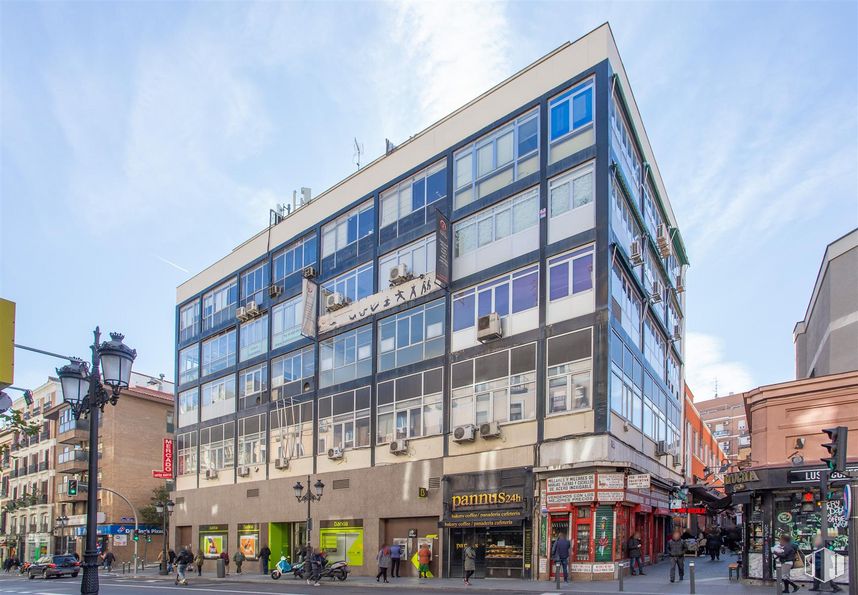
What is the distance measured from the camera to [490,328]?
29.0 metres

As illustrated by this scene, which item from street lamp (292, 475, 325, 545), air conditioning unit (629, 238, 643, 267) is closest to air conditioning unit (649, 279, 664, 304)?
air conditioning unit (629, 238, 643, 267)

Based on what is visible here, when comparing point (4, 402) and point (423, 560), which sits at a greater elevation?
point (4, 402)

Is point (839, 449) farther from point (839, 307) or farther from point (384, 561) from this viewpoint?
point (839, 307)

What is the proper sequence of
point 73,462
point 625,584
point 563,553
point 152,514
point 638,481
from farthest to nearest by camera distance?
point 73,462
point 152,514
point 638,481
point 563,553
point 625,584

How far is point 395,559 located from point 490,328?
990 cm

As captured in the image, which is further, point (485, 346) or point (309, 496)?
point (309, 496)

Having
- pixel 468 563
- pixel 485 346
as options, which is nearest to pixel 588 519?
pixel 468 563

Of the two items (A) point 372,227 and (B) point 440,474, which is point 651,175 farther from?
(B) point 440,474

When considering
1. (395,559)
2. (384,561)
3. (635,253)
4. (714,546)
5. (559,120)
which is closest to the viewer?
(384,561)

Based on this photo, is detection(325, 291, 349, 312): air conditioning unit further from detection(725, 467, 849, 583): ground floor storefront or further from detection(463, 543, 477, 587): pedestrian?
detection(725, 467, 849, 583): ground floor storefront

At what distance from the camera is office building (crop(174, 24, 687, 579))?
26703mm

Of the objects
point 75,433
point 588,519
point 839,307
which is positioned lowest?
point 588,519

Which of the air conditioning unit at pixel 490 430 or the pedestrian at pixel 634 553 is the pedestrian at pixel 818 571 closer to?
the pedestrian at pixel 634 553

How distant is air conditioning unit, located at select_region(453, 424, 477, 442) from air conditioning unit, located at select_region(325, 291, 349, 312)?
10.4 metres
